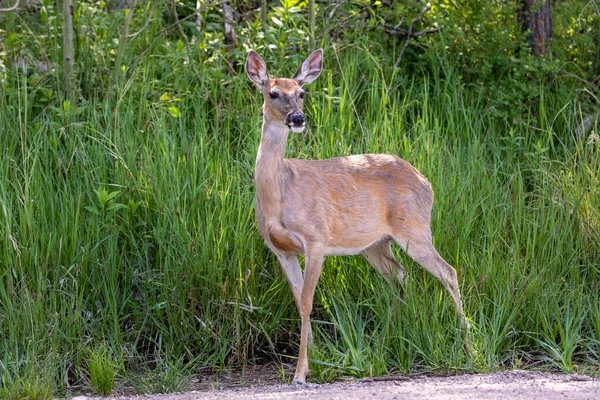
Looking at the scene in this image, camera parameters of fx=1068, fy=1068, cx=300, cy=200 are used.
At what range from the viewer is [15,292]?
6.98m

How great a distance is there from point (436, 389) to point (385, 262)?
180 centimetres

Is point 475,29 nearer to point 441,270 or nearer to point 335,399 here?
point 441,270

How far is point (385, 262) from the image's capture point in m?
7.41

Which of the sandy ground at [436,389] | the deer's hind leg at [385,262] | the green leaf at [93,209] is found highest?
the green leaf at [93,209]

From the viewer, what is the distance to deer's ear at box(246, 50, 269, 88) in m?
6.99

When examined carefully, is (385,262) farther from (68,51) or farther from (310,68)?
(68,51)

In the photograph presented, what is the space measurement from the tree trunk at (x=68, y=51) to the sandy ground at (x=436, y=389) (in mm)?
3136

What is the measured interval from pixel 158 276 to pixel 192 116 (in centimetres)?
200

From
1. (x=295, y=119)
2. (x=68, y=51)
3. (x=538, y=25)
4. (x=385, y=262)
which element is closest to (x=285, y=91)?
(x=295, y=119)

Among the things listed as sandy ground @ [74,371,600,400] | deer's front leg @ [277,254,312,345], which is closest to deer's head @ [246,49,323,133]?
deer's front leg @ [277,254,312,345]

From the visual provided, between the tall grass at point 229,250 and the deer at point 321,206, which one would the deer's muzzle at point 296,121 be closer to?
the deer at point 321,206

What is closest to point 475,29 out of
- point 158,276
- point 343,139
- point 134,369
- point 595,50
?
point 595,50

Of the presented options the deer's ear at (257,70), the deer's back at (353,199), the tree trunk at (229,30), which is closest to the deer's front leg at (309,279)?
the deer's back at (353,199)

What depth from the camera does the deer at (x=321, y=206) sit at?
21.9 ft
